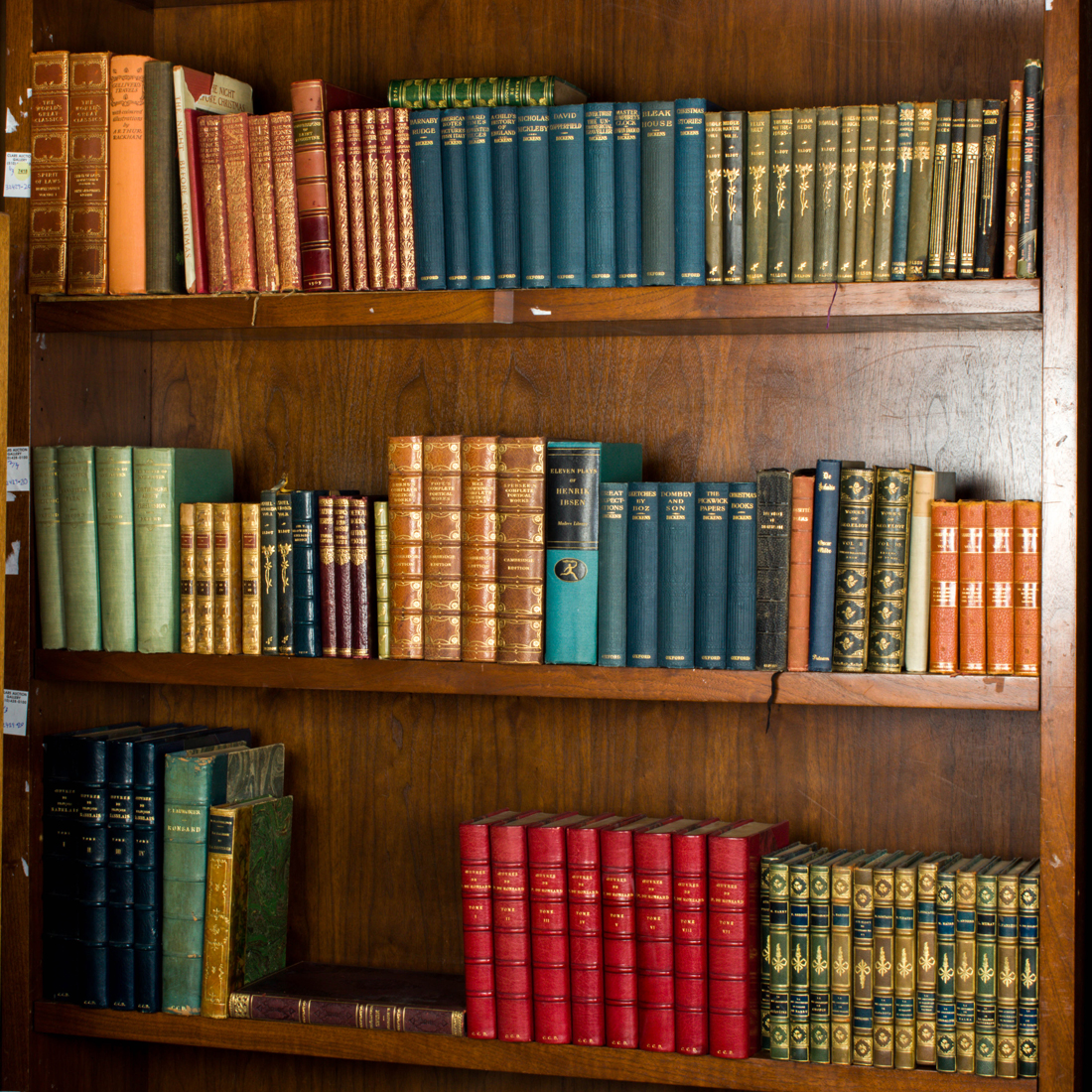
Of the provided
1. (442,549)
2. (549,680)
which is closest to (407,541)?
(442,549)

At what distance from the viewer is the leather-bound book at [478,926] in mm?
1870

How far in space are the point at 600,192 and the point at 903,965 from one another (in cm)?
110

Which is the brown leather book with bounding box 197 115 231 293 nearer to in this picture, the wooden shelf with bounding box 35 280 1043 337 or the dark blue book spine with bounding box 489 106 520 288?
the wooden shelf with bounding box 35 280 1043 337

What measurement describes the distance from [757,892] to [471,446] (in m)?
0.73

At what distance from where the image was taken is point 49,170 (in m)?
2.00

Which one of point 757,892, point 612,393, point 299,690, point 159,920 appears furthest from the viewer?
point 299,690

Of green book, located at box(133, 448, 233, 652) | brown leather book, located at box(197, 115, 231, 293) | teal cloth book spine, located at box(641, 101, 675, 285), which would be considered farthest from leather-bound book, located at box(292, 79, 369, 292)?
teal cloth book spine, located at box(641, 101, 675, 285)

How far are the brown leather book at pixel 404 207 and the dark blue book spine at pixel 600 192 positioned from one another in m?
0.26

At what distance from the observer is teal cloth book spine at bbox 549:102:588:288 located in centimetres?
185

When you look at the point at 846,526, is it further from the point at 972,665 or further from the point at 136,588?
the point at 136,588

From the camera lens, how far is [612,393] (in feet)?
6.95

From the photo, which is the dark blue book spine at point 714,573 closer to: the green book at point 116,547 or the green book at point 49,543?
the green book at point 116,547

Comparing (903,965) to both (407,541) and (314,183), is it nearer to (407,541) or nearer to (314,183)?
(407,541)

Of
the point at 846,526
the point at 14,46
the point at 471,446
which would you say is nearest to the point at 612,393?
the point at 471,446
